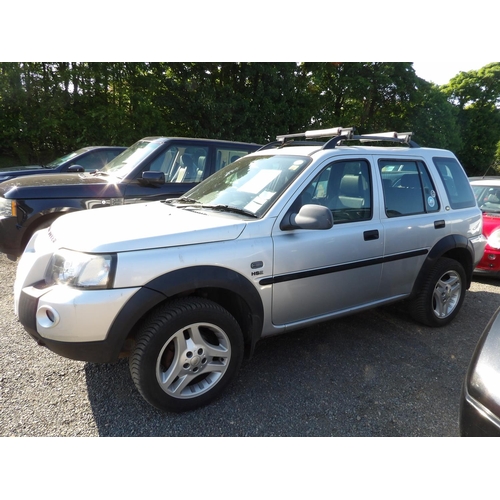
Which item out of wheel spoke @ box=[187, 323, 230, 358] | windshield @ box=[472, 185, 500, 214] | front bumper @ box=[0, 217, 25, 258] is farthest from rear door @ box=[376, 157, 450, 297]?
front bumper @ box=[0, 217, 25, 258]

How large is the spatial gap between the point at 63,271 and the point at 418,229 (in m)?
3.01

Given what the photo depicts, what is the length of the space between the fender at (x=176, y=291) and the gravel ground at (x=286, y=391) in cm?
55

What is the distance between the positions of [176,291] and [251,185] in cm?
119

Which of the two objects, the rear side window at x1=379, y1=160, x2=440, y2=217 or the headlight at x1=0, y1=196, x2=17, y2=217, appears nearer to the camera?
the rear side window at x1=379, y1=160, x2=440, y2=217

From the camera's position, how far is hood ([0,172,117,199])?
439 cm

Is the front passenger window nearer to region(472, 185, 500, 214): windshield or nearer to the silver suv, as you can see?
the silver suv

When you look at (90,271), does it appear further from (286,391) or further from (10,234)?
(10,234)

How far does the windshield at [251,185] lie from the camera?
283cm

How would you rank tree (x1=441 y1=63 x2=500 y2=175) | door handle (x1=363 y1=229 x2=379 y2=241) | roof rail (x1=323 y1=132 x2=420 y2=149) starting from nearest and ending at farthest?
door handle (x1=363 y1=229 x2=379 y2=241), roof rail (x1=323 y1=132 x2=420 y2=149), tree (x1=441 y1=63 x2=500 y2=175)

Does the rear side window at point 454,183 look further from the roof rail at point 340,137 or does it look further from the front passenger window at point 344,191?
the front passenger window at point 344,191

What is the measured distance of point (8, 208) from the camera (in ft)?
14.3

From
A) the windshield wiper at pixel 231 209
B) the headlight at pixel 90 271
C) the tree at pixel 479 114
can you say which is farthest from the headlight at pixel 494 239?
the tree at pixel 479 114

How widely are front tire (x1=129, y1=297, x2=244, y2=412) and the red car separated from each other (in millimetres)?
4703

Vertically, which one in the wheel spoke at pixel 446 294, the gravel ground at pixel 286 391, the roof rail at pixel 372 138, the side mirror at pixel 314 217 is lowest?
the gravel ground at pixel 286 391
